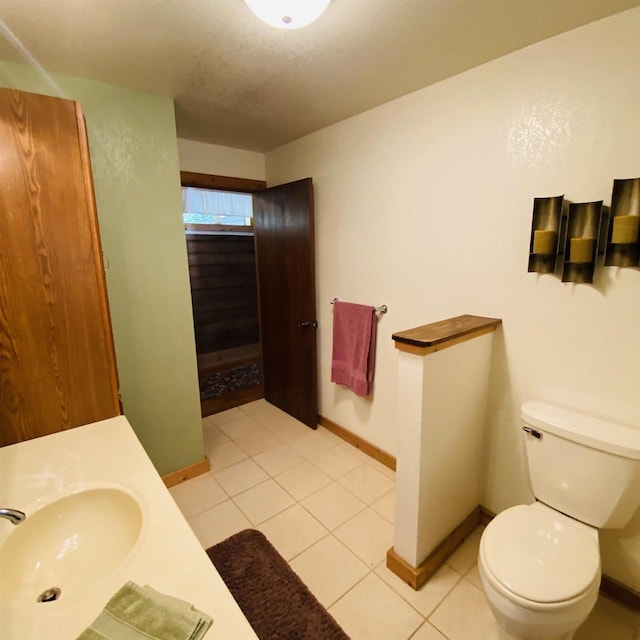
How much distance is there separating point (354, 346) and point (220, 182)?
5.64 ft

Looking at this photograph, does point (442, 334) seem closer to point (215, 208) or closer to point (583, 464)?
point (583, 464)

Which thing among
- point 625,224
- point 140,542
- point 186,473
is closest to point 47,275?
point 140,542

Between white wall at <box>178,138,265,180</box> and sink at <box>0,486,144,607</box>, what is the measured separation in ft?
7.82

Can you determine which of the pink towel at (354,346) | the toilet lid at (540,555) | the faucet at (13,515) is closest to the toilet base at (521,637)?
the toilet lid at (540,555)

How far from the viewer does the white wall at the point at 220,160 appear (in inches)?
104

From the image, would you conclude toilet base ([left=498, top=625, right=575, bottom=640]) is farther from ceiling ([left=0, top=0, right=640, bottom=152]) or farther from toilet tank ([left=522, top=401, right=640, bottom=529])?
ceiling ([left=0, top=0, right=640, bottom=152])

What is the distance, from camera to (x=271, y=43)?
1.40 meters

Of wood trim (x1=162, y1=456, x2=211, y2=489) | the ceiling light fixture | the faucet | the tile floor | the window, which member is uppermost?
the ceiling light fixture

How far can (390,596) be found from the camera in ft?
4.93

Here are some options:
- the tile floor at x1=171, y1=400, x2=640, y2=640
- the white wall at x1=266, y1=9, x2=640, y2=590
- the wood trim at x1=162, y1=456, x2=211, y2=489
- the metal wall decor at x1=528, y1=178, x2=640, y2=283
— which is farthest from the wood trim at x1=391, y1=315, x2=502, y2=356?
the wood trim at x1=162, y1=456, x2=211, y2=489

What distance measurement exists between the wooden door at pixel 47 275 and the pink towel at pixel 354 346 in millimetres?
1517

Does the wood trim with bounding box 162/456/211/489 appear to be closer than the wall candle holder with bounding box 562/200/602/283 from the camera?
No

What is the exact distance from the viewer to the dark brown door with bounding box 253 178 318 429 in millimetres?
2646

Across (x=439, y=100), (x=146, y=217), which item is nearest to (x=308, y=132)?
(x=439, y=100)
